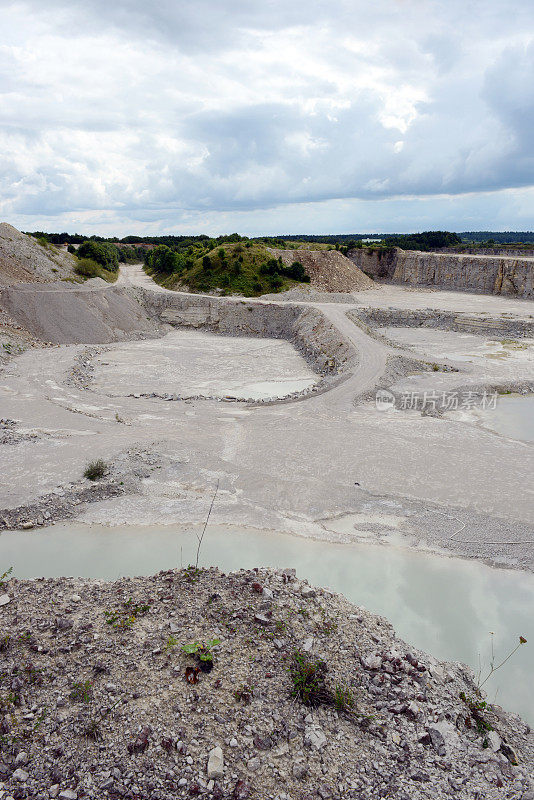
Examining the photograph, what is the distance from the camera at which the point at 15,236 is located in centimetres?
5322

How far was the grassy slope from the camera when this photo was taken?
55.1 m

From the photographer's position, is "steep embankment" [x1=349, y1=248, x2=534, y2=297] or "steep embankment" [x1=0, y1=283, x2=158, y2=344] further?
"steep embankment" [x1=349, y1=248, x2=534, y2=297]

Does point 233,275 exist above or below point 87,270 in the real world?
below

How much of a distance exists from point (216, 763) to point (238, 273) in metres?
53.3

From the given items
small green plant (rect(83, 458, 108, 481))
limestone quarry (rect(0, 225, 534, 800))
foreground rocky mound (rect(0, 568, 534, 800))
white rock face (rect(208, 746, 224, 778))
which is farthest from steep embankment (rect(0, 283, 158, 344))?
white rock face (rect(208, 746, 224, 778))

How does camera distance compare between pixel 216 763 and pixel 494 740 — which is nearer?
pixel 216 763

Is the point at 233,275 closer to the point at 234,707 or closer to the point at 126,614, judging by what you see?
the point at 126,614

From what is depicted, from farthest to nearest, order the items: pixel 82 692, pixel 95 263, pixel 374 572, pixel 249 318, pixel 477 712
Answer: pixel 95 263
pixel 249 318
pixel 374 572
pixel 477 712
pixel 82 692

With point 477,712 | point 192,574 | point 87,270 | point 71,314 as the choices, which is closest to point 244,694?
point 192,574

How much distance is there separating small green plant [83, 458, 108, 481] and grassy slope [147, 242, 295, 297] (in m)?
38.5

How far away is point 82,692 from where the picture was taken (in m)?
8.60

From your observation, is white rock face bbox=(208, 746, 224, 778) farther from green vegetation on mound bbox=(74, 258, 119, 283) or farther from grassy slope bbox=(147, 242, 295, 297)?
green vegetation on mound bbox=(74, 258, 119, 283)

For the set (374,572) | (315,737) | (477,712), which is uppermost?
(315,737)

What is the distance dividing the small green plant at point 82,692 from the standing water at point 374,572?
454 centimetres
